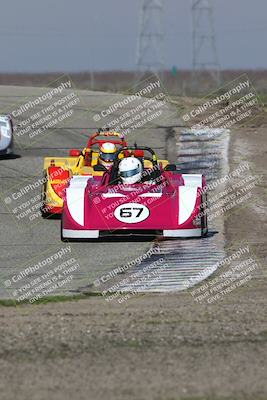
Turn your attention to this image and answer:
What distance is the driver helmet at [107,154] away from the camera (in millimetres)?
17453

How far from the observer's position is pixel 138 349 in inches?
308

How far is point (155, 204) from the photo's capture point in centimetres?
1437

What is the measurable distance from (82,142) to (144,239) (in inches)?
586

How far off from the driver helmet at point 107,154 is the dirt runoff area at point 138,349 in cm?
712

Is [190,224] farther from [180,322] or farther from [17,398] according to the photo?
[17,398]

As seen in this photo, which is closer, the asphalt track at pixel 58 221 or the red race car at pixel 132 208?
the asphalt track at pixel 58 221

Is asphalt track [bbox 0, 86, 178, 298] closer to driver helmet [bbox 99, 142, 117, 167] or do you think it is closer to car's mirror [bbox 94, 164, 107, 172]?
car's mirror [bbox 94, 164, 107, 172]

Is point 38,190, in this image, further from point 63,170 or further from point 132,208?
point 132,208

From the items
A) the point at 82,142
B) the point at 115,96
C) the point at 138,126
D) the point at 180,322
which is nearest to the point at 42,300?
the point at 180,322

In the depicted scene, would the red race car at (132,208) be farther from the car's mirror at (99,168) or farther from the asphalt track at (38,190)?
the car's mirror at (99,168)

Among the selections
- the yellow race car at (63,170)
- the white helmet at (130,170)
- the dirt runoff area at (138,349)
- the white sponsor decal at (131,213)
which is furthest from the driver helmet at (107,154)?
the dirt runoff area at (138,349)

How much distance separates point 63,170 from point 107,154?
81 cm

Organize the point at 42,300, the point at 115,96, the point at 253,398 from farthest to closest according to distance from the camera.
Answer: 1. the point at 115,96
2. the point at 42,300
3. the point at 253,398

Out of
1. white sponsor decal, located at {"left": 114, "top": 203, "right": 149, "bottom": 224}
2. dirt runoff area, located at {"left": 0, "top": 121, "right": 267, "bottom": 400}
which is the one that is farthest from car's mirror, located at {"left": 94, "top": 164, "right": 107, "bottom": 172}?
dirt runoff area, located at {"left": 0, "top": 121, "right": 267, "bottom": 400}
